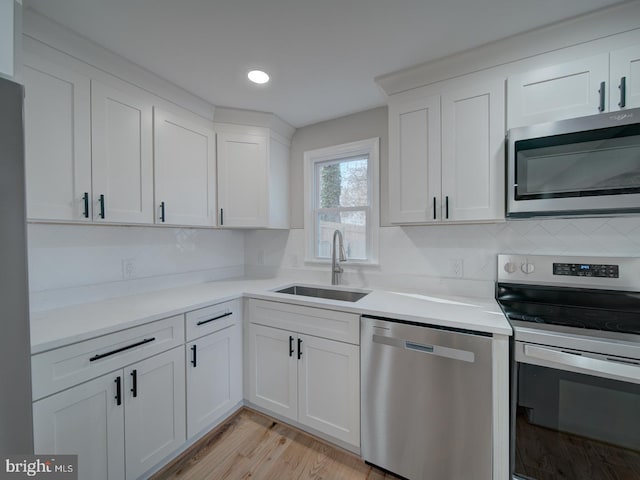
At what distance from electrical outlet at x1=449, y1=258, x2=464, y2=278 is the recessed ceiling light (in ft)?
5.96

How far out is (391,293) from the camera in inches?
75.4

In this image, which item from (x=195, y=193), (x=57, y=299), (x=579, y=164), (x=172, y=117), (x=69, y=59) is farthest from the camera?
(x=195, y=193)

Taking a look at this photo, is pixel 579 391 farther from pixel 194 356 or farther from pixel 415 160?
pixel 194 356

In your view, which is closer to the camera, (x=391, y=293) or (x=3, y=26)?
(x=3, y=26)

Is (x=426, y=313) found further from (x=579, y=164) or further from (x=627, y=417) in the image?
(x=579, y=164)

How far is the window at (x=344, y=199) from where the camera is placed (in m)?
2.25

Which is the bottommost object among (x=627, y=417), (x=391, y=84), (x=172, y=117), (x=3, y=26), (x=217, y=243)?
(x=627, y=417)

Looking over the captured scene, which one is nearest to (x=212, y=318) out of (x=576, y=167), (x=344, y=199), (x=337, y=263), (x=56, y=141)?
(x=337, y=263)

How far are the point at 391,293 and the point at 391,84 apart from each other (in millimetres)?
1447

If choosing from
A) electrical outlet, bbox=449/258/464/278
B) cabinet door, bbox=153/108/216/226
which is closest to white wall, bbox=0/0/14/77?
cabinet door, bbox=153/108/216/226

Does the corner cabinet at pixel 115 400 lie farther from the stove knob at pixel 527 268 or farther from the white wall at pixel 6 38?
the stove knob at pixel 527 268

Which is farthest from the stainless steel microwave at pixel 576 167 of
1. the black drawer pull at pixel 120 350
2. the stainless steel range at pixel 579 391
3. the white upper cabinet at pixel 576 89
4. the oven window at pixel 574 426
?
the black drawer pull at pixel 120 350

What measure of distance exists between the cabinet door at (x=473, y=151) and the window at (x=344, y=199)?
0.66 meters

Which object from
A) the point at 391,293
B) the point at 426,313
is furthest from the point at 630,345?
the point at 391,293
